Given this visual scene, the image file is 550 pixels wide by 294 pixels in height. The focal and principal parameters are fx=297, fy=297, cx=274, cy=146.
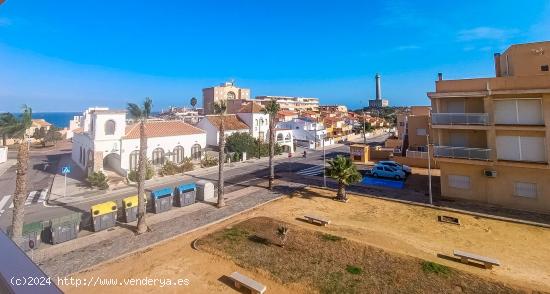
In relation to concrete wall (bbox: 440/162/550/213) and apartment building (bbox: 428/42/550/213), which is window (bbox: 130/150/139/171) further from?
concrete wall (bbox: 440/162/550/213)

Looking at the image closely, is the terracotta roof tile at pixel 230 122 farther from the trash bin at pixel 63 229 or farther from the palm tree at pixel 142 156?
the trash bin at pixel 63 229

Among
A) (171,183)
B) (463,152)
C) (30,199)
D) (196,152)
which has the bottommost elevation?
(30,199)

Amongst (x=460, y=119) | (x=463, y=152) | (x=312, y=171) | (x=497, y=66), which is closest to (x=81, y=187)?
(x=312, y=171)

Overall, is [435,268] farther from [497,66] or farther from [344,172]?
[497,66]

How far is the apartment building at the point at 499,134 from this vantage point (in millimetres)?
21969

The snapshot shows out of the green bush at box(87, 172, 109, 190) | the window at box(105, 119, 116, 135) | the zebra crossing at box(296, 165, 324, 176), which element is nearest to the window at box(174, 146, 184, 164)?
the window at box(105, 119, 116, 135)

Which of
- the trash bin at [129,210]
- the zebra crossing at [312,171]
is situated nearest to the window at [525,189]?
the zebra crossing at [312,171]

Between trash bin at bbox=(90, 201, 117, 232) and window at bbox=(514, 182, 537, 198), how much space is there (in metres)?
29.6

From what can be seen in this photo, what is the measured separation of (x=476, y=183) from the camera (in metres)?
24.5

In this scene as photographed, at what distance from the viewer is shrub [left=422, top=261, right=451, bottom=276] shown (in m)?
13.8

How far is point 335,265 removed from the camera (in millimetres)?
14555

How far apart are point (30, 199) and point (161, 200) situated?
14385mm

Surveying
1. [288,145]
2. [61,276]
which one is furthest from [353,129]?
[61,276]

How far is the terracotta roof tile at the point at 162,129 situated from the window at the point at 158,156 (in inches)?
78.1
